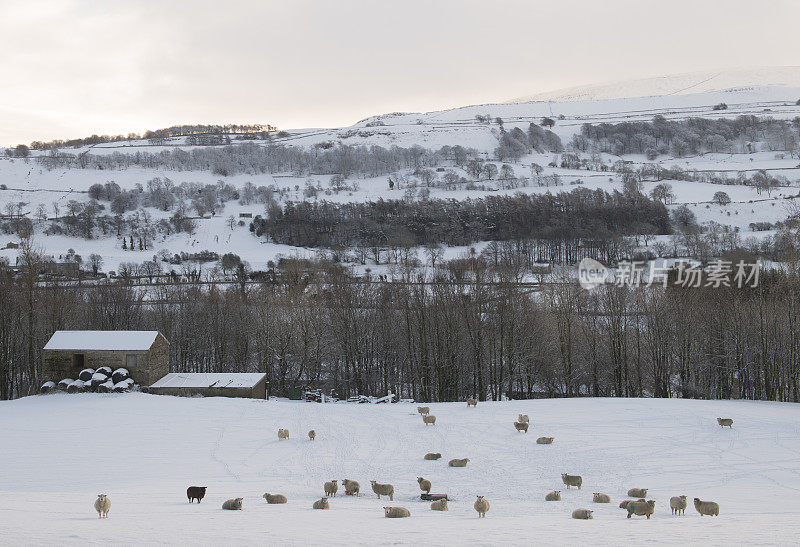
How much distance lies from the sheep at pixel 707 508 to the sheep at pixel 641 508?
1.07m

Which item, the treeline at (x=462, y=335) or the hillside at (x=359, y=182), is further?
the hillside at (x=359, y=182)

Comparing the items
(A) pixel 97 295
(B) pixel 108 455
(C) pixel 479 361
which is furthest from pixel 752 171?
(B) pixel 108 455

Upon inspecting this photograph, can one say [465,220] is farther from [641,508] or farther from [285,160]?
[641,508]

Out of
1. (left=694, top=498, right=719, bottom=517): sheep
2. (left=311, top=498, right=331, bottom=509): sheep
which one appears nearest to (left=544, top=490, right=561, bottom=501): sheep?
(left=694, top=498, right=719, bottom=517): sheep

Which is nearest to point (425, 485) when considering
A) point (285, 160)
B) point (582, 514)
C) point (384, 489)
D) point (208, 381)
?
point (384, 489)

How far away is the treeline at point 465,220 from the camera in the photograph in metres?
89.2

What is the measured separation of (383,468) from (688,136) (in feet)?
565

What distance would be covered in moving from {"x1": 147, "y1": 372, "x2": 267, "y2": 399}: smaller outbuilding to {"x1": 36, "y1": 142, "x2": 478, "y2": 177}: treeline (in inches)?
4579

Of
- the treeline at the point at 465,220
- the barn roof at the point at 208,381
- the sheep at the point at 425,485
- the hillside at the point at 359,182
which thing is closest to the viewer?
the sheep at the point at 425,485

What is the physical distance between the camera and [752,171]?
393 feet

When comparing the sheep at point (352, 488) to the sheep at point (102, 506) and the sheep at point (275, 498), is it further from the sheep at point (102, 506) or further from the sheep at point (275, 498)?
the sheep at point (102, 506)

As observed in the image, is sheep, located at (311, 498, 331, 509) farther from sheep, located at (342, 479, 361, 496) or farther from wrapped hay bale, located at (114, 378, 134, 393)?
wrapped hay bale, located at (114, 378, 134, 393)

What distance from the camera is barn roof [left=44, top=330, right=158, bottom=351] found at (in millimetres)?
29047

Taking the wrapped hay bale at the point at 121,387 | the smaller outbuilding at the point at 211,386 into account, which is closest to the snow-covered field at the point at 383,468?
the wrapped hay bale at the point at 121,387
